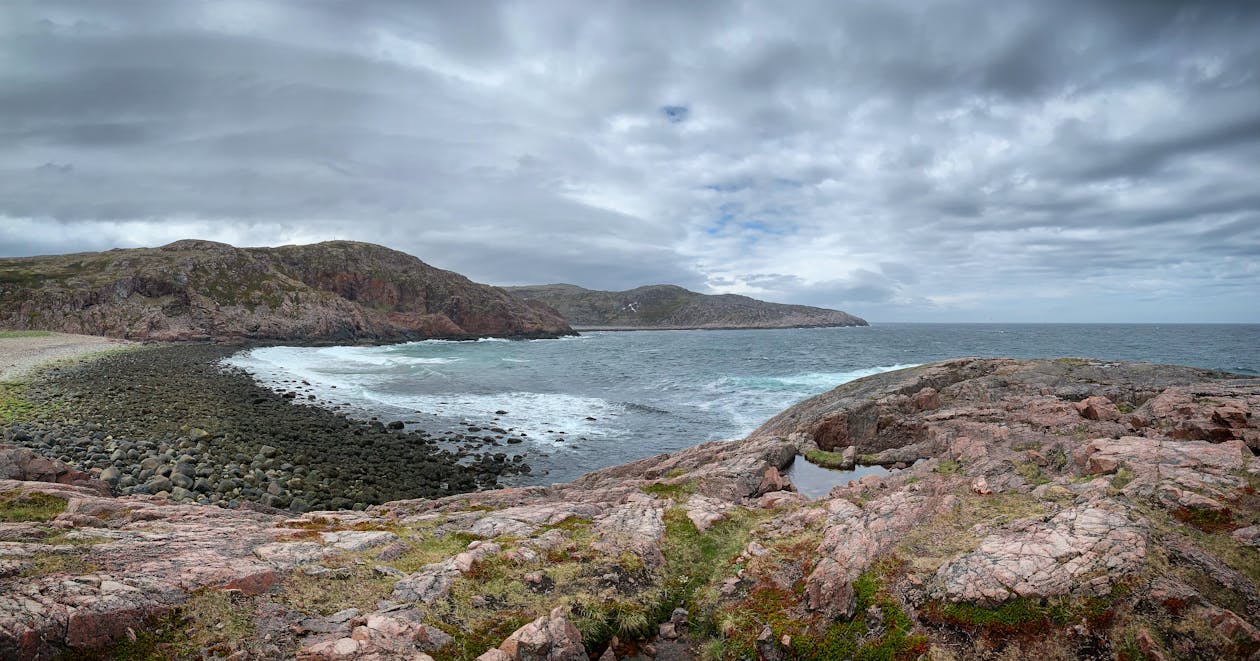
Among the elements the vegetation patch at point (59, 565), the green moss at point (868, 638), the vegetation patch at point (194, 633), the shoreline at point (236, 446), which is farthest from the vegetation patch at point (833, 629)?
the shoreline at point (236, 446)

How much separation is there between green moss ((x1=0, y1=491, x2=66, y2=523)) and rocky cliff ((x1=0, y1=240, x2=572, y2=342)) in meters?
105

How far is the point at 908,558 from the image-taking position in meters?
8.32

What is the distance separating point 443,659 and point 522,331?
160 m

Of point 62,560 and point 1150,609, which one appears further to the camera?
point 62,560

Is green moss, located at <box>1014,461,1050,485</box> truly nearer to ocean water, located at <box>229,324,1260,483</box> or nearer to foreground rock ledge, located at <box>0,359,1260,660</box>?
foreground rock ledge, located at <box>0,359,1260,660</box>

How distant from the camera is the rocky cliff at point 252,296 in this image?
9181cm

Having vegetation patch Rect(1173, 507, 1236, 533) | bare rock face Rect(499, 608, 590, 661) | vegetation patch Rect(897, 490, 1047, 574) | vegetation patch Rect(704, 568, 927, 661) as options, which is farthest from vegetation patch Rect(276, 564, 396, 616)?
vegetation patch Rect(1173, 507, 1236, 533)

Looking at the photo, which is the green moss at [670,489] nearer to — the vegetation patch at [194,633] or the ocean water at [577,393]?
the vegetation patch at [194,633]

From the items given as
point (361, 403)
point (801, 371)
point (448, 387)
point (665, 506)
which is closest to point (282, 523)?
point (665, 506)

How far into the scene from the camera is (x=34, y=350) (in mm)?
55594

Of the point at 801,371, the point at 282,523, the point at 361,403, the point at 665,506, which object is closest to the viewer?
the point at 282,523

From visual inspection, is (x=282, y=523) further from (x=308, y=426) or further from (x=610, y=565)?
(x=308, y=426)

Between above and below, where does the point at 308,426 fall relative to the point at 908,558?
below

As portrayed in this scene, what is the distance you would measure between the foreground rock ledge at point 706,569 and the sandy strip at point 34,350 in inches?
1660
